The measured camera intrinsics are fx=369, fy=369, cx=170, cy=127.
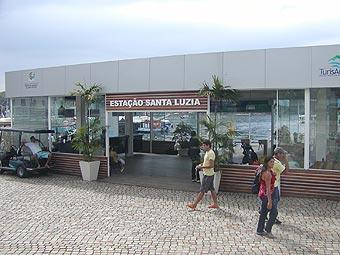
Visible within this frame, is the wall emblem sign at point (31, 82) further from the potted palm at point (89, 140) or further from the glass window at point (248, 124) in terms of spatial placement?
the glass window at point (248, 124)

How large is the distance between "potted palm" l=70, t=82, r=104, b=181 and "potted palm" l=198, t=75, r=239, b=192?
3.83 metres

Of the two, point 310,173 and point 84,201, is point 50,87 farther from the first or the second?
point 310,173

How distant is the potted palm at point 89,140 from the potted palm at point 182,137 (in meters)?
6.45

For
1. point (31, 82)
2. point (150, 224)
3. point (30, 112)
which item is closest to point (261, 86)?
point (150, 224)

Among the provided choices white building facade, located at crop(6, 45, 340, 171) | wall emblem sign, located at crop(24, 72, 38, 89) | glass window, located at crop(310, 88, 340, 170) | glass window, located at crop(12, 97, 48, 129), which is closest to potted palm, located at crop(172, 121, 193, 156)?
white building facade, located at crop(6, 45, 340, 171)

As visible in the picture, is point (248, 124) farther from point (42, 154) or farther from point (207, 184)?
point (42, 154)

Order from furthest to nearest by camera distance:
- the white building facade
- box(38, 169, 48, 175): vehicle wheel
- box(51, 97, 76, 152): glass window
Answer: box(51, 97, 76, 152): glass window
box(38, 169, 48, 175): vehicle wheel
the white building facade

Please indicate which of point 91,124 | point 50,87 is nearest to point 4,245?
point 91,124

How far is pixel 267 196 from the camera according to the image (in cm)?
635

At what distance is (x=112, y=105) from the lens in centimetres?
1211

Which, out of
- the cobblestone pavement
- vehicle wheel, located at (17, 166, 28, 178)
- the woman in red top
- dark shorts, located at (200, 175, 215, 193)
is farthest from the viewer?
vehicle wheel, located at (17, 166, 28, 178)

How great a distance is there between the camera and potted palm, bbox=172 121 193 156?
59.3ft

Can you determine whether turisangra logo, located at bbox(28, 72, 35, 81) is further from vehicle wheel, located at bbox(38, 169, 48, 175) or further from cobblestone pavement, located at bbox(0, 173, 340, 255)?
cobblestone pavement, located at bbox(0, 173, 340, 255)

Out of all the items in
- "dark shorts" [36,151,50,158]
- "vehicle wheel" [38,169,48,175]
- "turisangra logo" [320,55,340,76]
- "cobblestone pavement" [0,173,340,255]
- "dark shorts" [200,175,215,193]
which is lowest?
"cobblestone pavement" [0,173,340,255]
